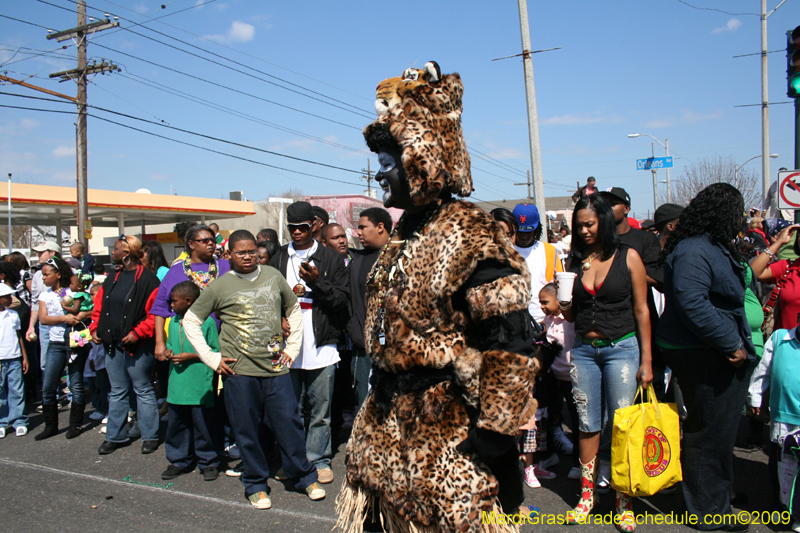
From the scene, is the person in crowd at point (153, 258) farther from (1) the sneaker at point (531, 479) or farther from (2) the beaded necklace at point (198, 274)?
(1) the sneaker at point (531, 479)

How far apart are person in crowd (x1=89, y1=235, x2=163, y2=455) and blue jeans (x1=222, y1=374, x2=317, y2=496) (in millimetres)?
1858

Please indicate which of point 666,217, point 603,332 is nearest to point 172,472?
point 603,332

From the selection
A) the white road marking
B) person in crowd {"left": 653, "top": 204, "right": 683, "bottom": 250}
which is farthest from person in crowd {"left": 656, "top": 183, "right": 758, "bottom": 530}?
the white road marking

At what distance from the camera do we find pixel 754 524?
3.78 meters

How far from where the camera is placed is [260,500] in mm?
4309

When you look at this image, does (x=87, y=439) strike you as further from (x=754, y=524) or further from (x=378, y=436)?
(x=754, y=524)

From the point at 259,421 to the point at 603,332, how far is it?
277 cm

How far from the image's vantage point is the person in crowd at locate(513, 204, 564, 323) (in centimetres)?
497

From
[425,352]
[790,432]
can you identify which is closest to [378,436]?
[425,352]

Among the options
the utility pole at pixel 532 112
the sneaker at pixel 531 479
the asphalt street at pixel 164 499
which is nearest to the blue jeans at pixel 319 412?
the asphalt street at pixel 164 499

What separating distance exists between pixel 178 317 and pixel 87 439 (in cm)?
243

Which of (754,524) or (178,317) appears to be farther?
(178,317)

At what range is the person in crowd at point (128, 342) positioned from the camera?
5.64 meters

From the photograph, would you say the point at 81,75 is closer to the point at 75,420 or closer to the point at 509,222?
the point at 75,420
